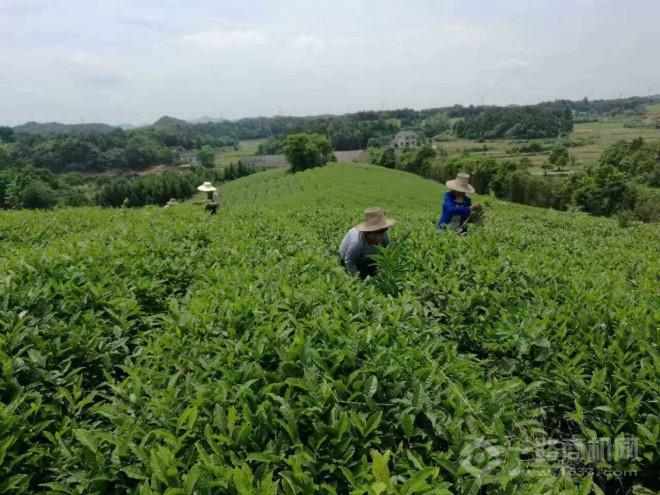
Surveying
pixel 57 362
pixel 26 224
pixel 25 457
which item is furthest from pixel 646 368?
pixel 26 224

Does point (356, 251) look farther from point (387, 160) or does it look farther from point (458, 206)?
point (387, 160)

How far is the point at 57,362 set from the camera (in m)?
2.82

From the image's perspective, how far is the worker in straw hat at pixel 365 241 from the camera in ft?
17.4

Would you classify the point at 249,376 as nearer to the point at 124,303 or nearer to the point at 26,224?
the point at 124,303

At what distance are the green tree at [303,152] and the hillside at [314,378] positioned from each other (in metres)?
82.0

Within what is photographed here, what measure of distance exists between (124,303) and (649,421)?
3.58 m

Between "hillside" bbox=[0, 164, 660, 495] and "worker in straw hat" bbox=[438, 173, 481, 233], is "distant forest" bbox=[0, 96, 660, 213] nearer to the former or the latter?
"worker in straw hat" bbox=[438, 173, 481, 233]

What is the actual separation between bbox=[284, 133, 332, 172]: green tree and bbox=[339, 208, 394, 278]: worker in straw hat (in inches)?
3190

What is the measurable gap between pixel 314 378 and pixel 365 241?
3.33 m

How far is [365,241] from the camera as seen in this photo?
542 cm

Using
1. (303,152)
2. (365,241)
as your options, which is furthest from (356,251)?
(303,152)

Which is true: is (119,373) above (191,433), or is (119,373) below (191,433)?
below

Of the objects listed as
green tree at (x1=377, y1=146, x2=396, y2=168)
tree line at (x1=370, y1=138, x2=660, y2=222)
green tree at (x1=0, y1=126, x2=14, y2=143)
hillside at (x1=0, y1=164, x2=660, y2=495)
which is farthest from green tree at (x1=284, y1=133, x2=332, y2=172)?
green tree at (x1=0, y1=126, x2=14, y2=143)

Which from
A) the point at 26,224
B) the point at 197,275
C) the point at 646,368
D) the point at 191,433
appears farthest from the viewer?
the point at 26,224
